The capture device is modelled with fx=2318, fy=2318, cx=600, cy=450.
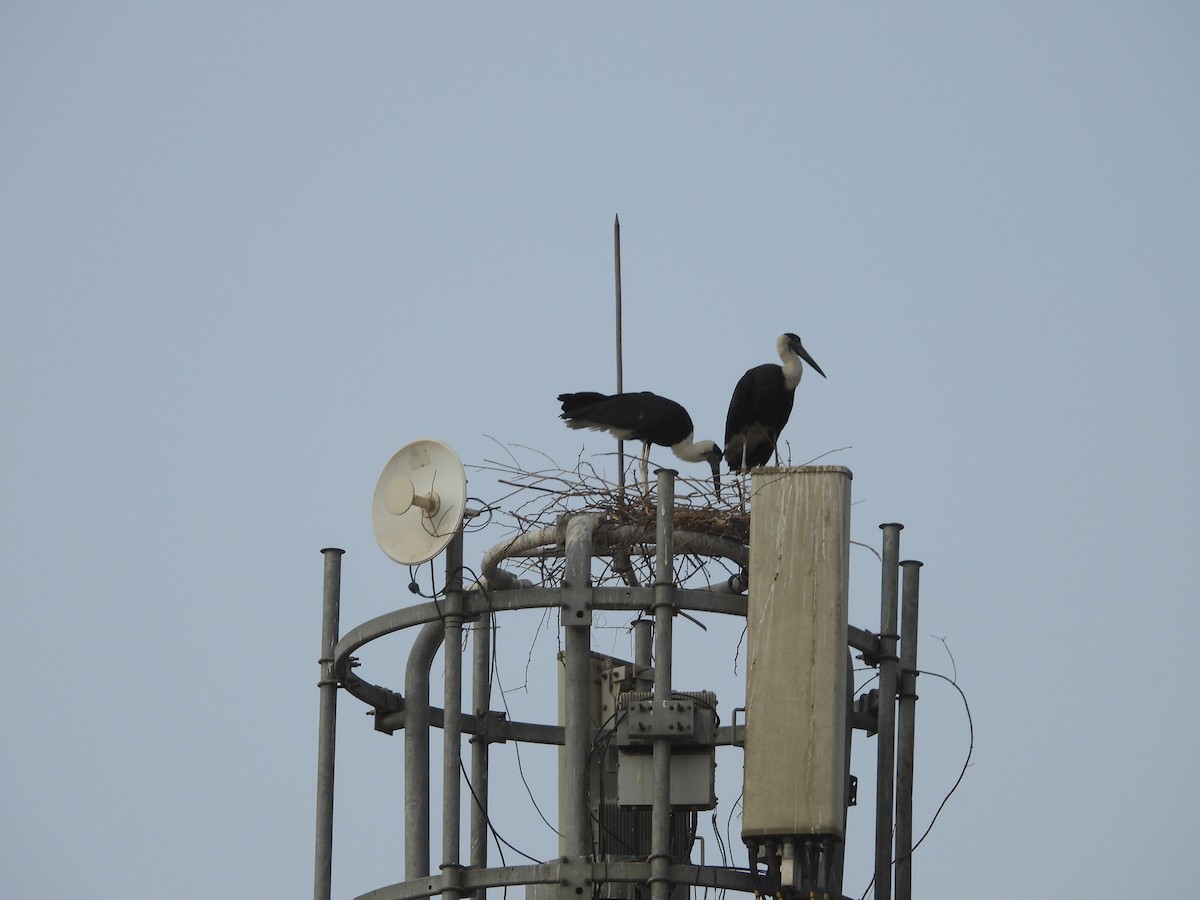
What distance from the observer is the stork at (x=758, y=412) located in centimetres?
2016

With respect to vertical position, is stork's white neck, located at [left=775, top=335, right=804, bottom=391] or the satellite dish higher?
stork's white neck, located at [left=775, top=335, right=804, bottom=391]

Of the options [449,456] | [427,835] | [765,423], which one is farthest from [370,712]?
[765,423]

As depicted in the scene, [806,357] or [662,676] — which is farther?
[806,357]

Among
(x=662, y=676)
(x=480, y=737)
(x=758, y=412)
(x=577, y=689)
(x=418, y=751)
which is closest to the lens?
(x=662, y=676)

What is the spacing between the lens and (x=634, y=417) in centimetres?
1855

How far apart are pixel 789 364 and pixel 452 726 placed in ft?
21.7

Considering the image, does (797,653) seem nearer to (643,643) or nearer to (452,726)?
(452,726)

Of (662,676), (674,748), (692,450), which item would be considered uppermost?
(692,450)

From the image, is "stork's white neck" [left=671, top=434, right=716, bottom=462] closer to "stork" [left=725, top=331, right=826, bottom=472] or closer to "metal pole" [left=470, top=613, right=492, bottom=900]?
"stork" [left=725, top=331, right=826, bottom=472]

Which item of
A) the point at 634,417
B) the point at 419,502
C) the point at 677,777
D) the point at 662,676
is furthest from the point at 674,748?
the point at 634,417

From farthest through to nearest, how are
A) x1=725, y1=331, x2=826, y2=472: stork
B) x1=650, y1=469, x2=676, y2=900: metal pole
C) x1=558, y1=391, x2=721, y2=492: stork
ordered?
x1=725, y1=331, x2=826, y2=472: stork
x1=558, y1=391, x2=721, y2=492: stork
x1=650, y1=469, x2=676, y2=900: metal pole

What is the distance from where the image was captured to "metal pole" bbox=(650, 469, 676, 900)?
14.1 m

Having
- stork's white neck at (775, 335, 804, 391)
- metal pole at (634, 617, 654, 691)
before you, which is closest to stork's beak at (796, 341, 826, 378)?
stork's white neck at (775, 335, 804, 391)

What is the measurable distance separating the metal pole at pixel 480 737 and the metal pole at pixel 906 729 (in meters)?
2.90
